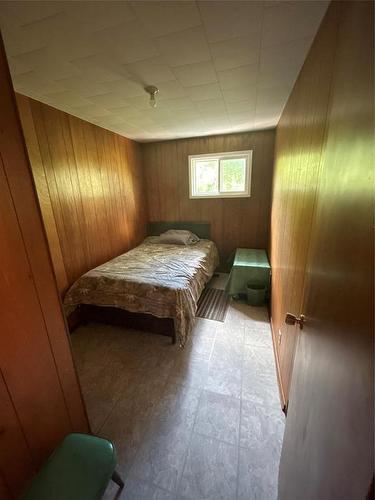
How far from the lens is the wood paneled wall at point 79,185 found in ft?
6.97

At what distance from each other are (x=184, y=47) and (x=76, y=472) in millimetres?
2320

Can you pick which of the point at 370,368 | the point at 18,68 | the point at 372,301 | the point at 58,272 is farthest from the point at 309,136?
the point at 58,272

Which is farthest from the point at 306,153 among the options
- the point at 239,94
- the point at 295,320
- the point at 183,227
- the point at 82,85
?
the point at 183,227

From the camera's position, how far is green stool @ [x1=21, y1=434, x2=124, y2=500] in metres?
0.81

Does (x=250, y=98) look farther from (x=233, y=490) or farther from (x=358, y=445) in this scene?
(x=233, y=490)

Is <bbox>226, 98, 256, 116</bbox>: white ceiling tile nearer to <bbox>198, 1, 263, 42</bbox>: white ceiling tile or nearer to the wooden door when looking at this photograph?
<bbox>198, 1, 263, 42</bbox>: white ceiling tile

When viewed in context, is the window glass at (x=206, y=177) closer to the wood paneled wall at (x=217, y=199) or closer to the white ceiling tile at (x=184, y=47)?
the wood paneled wall at (x=217, y=199)

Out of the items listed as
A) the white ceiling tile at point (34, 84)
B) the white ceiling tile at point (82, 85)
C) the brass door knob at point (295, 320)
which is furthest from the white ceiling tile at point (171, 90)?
the brass door knob at point (295, 320)

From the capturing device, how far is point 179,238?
3.71 meters

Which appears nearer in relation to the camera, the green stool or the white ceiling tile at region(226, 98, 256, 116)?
the green stool

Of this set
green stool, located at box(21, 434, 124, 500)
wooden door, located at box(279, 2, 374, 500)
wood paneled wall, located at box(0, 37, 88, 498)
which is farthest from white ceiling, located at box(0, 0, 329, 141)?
green stool, located at box(21, 434, 124, 500)

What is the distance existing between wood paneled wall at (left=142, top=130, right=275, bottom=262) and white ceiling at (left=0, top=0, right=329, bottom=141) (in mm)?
1140

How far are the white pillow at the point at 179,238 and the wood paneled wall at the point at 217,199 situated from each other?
35cm

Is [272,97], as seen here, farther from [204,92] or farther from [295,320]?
[295,320]
